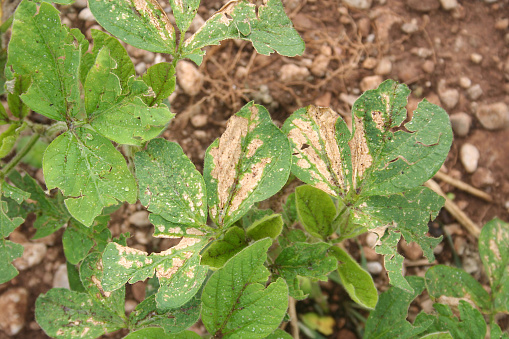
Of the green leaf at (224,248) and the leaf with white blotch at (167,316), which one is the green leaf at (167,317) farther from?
the green leaf at (224,248)

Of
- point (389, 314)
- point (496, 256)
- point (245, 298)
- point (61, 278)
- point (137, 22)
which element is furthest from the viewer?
point (61, 278)

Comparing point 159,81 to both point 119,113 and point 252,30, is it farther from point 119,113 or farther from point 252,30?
point 252,30

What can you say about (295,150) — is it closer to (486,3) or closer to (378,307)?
(378,307)

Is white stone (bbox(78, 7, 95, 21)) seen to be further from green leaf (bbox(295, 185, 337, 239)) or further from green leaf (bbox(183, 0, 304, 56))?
green leaf (bbox(295, 185, 337, 239))

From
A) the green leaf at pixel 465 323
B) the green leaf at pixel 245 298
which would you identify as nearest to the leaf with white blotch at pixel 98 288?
the green leaf at pixel 245 298

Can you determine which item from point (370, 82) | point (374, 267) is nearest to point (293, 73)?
point (370, 82)

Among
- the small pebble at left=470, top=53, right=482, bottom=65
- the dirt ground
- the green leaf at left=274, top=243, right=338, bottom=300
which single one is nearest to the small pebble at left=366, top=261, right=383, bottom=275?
the dirt ground

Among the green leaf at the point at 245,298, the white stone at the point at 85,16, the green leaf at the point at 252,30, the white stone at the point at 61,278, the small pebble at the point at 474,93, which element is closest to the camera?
the green leaf at the point at 245,298
